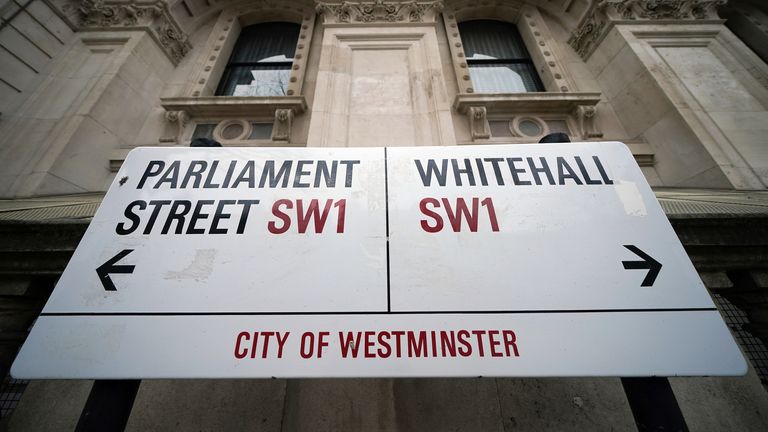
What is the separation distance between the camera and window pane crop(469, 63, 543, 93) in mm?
5965

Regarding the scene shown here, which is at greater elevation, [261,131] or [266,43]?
[266,43]

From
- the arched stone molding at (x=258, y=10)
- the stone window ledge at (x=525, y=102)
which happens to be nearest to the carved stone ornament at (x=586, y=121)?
the stone window ledge at (x=525, y=102)

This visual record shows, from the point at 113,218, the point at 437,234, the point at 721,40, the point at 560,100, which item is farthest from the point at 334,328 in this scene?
the point at 721,40

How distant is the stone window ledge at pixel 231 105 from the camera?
501 cm

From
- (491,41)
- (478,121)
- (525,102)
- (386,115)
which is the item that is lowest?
(386,115)

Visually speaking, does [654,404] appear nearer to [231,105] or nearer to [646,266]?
[646,266]

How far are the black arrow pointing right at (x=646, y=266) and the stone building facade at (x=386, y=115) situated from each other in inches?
45.6

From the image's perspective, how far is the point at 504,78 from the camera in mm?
6172

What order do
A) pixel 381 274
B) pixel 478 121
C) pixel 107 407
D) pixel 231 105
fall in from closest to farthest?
pixel 107 407 → pixel 381 274 → pixel 478 121 → pixel 231 105

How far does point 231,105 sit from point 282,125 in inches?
41.6

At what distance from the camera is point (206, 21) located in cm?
710

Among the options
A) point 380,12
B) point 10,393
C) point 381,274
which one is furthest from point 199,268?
point 380,12

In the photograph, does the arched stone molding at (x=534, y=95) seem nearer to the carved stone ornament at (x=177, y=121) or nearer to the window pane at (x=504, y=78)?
the window pane at (x=504, y=78)

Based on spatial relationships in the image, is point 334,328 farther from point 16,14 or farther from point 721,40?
point 721,40
